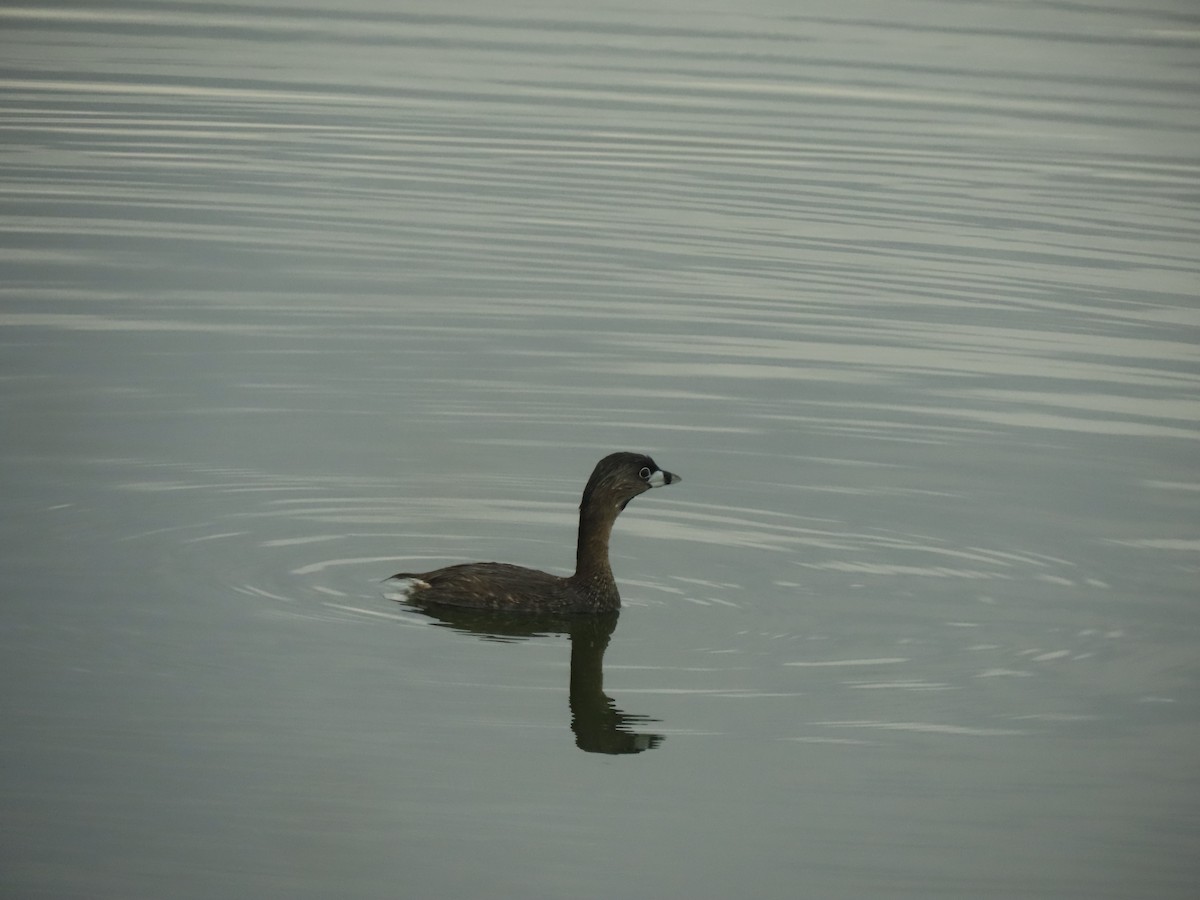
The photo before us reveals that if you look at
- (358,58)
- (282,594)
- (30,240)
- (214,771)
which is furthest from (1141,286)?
(358,58)

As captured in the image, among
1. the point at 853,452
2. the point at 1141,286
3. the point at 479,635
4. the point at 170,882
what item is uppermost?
the point at 1141,286

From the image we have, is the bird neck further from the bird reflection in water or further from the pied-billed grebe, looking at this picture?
the bird reflection in water

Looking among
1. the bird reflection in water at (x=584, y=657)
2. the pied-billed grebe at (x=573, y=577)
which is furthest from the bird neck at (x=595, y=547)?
the bird reflection in water at (x=584, y=657)

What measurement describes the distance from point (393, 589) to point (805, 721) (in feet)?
7.84

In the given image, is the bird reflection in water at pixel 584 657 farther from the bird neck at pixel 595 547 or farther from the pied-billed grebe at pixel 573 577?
the bird neck at pixel 595 547

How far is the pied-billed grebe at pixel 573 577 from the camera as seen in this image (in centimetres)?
1075

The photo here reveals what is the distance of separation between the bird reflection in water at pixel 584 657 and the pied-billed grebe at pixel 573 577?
0.05 m

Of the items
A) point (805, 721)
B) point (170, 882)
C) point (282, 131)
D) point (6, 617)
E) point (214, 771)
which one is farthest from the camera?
point (282, 131)

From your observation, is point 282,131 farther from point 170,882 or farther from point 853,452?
point 170,882

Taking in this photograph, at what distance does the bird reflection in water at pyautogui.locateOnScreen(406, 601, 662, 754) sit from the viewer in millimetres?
9281

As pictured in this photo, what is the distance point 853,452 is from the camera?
13.8 meters

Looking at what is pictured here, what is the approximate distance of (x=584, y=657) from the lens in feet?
34.0

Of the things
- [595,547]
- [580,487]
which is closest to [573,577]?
[595,547]

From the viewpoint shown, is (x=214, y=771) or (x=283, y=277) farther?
(x=283, y=277)
